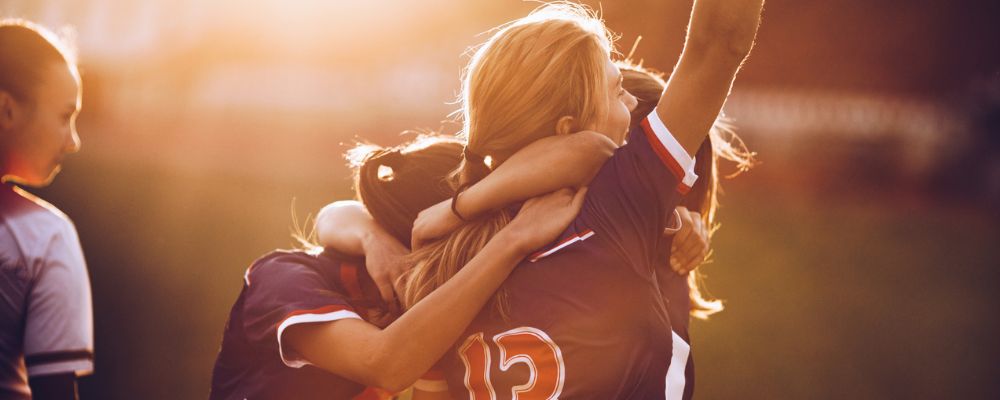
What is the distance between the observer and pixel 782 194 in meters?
14.3

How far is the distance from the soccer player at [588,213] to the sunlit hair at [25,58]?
127 cm

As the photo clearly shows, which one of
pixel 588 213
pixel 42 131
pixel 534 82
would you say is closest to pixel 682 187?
pixel 588 213

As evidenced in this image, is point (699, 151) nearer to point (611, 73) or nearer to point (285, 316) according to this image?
point (611, 73)

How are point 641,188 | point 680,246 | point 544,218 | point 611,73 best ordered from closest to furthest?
point 641,188 → point 544,218 → point 611,73 → point 680,246

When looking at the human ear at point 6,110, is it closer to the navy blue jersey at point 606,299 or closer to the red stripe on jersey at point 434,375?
the red stripe on jersey at point 434,375

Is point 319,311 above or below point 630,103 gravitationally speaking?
below

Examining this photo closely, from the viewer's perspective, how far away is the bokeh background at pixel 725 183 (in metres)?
7.71

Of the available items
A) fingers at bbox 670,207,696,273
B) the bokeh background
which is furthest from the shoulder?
the bokeh background

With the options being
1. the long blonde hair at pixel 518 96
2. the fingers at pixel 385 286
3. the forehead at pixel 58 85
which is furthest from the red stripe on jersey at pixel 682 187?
the forehead at pixel 58 85

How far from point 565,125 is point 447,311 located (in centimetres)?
52

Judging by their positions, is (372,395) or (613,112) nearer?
(613,112)

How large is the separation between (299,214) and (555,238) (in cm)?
971

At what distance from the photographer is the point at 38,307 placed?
229 cm

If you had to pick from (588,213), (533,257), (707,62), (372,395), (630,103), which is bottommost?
(372,395)
